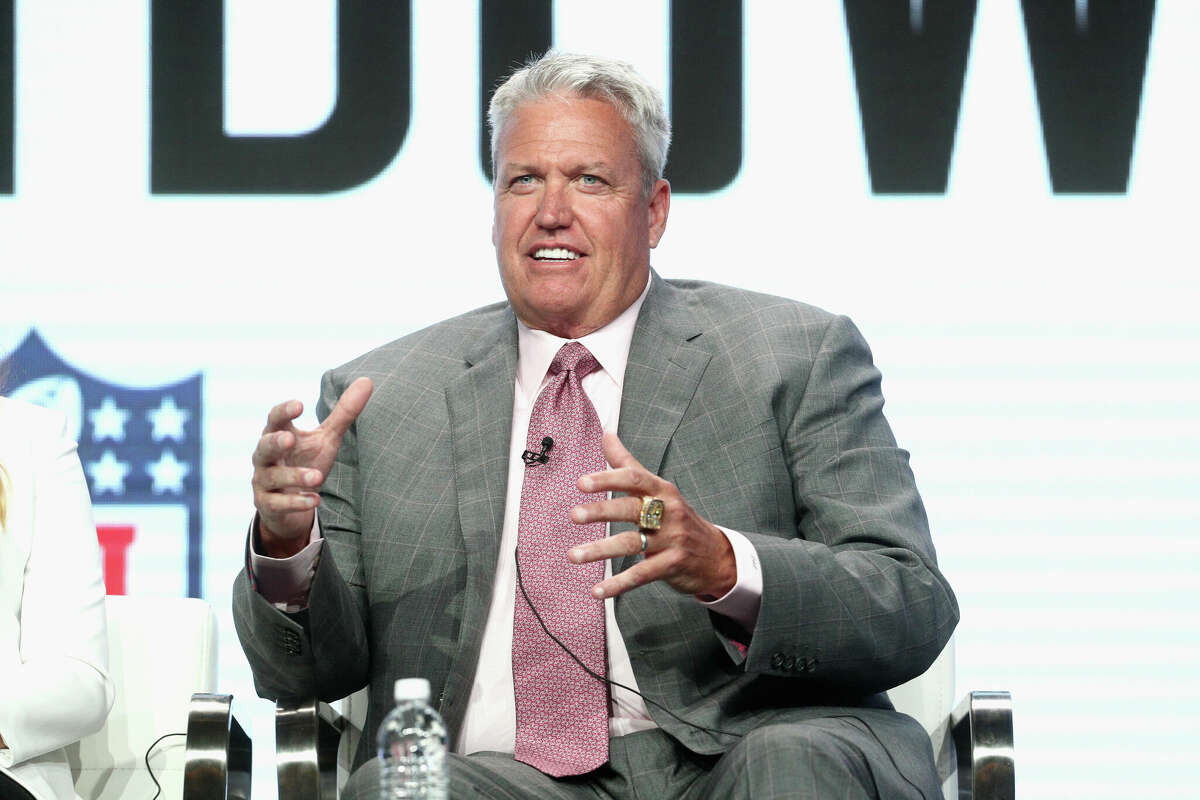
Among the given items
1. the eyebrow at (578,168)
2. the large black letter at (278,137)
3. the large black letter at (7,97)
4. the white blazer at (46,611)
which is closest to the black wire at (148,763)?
the white blazer at (46,611)

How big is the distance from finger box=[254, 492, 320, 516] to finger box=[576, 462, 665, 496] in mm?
404

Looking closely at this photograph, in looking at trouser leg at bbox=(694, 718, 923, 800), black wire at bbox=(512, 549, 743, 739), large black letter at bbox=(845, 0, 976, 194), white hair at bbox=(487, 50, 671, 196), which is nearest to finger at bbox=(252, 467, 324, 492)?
black wire at bbox=(512, 549, 743, 739)

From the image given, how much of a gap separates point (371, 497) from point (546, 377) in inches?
14.7

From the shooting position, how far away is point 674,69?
12.4ft

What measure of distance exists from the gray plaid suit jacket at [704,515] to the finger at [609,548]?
0.26m

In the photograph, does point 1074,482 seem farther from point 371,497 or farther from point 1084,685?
point 371,497

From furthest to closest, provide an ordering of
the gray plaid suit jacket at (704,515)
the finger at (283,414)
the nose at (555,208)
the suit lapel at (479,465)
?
the nose at (555,208)
the suit lapel at (479,465)
the gray plaid suit jacket at (704,515)
the finger at (283,414)

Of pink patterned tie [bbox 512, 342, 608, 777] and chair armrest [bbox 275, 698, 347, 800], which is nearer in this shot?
chair armrest [bbox 275, 698, 347, 800]

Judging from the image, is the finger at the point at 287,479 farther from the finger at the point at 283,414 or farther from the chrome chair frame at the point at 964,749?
the chrome chair frame at the point at 964,749

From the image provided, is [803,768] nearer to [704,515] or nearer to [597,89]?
[704,515]

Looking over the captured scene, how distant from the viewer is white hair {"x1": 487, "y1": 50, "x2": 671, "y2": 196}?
275 cm

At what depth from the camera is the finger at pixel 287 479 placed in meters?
2.16

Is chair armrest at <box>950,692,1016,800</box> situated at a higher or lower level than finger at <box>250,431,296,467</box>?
lower

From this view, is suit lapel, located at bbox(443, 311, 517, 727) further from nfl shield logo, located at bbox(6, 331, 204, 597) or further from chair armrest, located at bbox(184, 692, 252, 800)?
nfl shield logo, located at bbox(6, 331, 204, 597)
